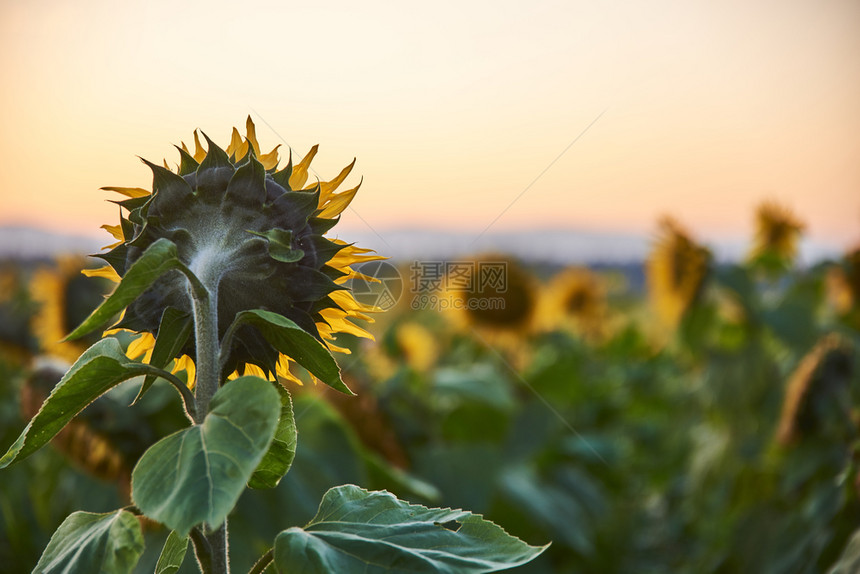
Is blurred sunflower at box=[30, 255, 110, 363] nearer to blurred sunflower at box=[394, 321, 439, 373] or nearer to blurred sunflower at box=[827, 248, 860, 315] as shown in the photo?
blurred sunflower at box=[394, 321, 439, 373]

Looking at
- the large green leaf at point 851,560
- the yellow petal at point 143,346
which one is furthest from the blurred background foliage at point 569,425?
the yellow petal at point 143,346

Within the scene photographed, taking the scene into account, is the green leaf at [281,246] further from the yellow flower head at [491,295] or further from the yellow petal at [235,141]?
the yellow flower head at [491,295]

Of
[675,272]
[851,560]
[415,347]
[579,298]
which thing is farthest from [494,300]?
[851,560]

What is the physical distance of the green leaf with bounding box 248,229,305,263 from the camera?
407mm

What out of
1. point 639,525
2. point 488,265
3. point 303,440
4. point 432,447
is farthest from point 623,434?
point 303,440

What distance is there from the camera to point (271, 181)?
44 cm

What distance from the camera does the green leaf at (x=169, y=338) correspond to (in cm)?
43

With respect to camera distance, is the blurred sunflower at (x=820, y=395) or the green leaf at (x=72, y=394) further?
the blurred sunflower at (x=820, y=395)

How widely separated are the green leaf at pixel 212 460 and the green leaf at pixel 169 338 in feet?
0.29

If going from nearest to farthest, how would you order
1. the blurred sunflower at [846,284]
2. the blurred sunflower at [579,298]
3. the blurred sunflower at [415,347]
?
the blurred sunflower at [846,284] → the blurred sunflower at [415,347] → the blurred sunflower at [579,298]

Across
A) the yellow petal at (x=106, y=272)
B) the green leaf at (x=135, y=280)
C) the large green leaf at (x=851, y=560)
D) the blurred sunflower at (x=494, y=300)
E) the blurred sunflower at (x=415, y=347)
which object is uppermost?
the green leaf at (x=135, y=280)

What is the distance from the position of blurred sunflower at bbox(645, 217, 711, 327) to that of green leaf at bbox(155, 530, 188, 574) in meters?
2.30

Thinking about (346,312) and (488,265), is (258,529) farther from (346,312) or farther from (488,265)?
(488,265)

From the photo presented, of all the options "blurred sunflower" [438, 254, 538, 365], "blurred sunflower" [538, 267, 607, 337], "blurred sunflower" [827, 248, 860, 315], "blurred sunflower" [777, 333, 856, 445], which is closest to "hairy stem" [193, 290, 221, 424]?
"blurred sunflower" [777, 333, 856, 445]
